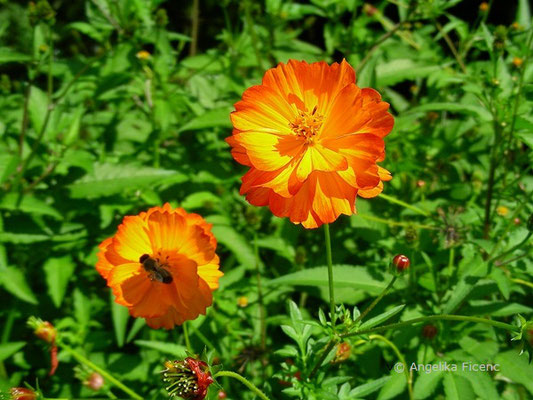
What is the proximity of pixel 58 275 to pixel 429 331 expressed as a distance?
134 cm

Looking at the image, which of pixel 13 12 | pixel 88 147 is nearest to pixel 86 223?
pixel 88 147

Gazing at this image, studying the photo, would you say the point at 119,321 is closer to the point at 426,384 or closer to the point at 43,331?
the point at 43,331

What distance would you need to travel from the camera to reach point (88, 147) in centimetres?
235

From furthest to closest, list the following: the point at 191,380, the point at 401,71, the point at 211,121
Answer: the point at 401,71 → the point at 211,121 → the point at 191,380

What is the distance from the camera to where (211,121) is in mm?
1959

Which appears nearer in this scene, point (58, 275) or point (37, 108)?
point (58, 275)

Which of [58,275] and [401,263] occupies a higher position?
[401,263]

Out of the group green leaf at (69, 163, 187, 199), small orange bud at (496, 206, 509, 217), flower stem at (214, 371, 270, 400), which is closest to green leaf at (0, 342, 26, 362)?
green leaf at (69, 163, 187, 199)

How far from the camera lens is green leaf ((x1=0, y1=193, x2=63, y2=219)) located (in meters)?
1.69

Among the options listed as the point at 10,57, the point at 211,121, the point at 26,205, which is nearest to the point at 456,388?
the point at 211,121

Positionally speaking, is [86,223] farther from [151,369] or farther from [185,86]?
[185,86]

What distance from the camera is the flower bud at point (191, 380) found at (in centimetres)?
91

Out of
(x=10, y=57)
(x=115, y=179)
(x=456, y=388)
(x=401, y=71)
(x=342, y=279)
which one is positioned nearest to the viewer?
(x=456, y=388)

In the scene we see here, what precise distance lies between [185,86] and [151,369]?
1.50 meters
